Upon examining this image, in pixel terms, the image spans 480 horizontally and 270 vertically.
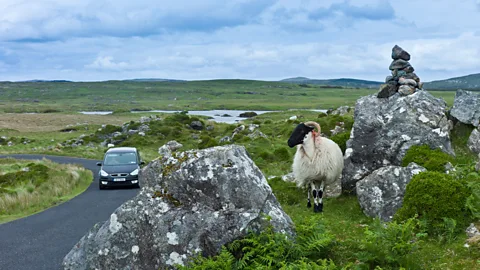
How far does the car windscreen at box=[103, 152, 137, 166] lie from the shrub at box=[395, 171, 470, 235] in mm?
21994

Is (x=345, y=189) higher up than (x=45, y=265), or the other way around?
(x=345, y=189)

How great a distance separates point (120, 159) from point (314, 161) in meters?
18.7

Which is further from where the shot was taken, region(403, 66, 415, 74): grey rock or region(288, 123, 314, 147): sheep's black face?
region(403, 66, 415, 74): grey rock

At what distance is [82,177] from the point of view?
33.6 m

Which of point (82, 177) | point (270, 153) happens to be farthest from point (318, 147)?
point (82, 177)

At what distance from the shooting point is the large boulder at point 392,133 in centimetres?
1630

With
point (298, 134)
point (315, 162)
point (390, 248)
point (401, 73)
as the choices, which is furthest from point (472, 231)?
point (401, 73)

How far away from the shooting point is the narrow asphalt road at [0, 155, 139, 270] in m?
13.8

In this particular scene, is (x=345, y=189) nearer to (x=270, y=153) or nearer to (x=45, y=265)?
(x=45, y=265)

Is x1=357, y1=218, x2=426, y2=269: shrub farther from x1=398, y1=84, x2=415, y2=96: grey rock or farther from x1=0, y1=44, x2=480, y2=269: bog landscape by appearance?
x1=398, y1=84, x2=415, y2=96: grey rock

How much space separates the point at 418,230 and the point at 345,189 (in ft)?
19.1

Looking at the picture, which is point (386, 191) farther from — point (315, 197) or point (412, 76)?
point (412, 76)

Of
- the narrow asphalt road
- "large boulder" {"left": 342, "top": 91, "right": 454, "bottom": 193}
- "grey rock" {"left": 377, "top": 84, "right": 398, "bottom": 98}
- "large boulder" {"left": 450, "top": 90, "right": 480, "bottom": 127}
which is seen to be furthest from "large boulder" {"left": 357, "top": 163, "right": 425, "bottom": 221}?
the narrow asphalt road

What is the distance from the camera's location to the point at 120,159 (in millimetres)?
31125
